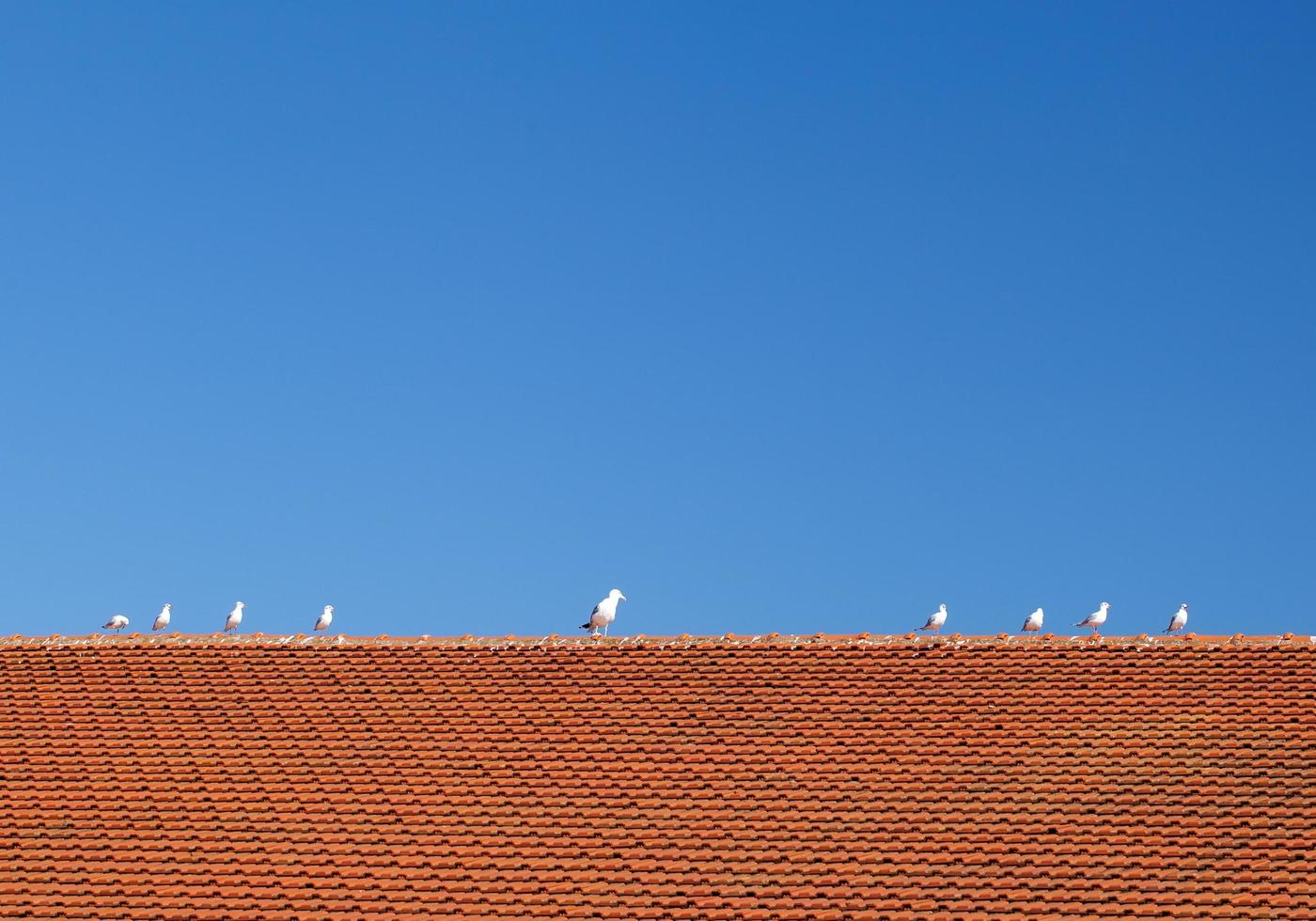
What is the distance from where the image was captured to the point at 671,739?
25547mm

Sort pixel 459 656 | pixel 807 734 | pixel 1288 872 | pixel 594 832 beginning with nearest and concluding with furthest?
pixel 1288 872 → pixel 594 832 → pixel 807 734 → pixel 459 656

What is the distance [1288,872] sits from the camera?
859 inches

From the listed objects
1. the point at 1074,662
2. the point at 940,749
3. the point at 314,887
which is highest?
the point at 1074,662

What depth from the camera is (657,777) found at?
24688 mm

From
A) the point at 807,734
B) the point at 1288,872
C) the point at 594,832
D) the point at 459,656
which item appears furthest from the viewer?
the point at 459,656

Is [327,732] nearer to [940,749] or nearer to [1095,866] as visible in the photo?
[940,749]

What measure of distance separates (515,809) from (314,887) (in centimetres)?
276

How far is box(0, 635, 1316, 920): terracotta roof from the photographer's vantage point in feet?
72.9

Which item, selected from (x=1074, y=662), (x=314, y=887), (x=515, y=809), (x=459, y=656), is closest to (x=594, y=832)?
(x=515, y=809)

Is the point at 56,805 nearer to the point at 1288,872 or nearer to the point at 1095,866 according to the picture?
the point at 1095,866

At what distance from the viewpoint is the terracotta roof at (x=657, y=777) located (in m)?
22.2

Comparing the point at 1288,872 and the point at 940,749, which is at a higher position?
the point at 940,749

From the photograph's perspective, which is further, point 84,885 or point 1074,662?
point 1074,662

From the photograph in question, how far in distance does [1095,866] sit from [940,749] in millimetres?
3181
